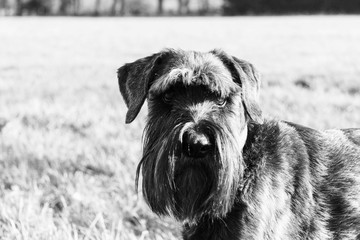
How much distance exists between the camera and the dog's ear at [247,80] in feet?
10.5

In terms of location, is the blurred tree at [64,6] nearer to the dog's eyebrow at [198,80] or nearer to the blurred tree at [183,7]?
the blurred tree at [183,7]

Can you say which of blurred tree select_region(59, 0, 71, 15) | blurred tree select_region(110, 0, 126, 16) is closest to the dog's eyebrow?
blurred tree select_region(110, 0, 126, 16)

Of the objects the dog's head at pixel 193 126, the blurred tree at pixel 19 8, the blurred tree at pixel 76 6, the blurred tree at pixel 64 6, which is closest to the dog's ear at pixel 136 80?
the dog's head at pixel 193 126

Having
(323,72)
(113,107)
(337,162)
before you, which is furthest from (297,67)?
(337,162)

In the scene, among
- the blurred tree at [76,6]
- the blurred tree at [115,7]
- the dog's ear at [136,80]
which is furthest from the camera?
the blurred tree at [76,6]

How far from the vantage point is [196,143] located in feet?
9.20

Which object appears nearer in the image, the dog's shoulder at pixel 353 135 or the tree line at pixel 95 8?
the dog's shoulder at pixel 353 135

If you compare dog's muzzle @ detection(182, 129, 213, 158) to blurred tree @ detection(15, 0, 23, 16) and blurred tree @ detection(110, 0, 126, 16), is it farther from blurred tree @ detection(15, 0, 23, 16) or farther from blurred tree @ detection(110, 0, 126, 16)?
blurred tree @ detection(15, 0, 23, 16)

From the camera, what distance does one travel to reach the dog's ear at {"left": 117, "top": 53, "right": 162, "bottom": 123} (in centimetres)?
342

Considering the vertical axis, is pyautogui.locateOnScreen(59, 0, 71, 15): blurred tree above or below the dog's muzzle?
below

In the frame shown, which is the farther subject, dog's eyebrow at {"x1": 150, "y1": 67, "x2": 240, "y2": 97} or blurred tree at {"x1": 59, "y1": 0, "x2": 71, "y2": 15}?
blurred tree at {"x1": 59, "y1": 0, "x2": 71, "y2": 15}

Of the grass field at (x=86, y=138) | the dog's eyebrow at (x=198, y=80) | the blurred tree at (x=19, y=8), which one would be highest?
the dog's eyebrow at (x=198, y=80)

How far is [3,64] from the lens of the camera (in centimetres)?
1381

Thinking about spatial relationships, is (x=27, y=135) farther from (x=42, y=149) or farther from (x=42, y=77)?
(x=42, y=77)
